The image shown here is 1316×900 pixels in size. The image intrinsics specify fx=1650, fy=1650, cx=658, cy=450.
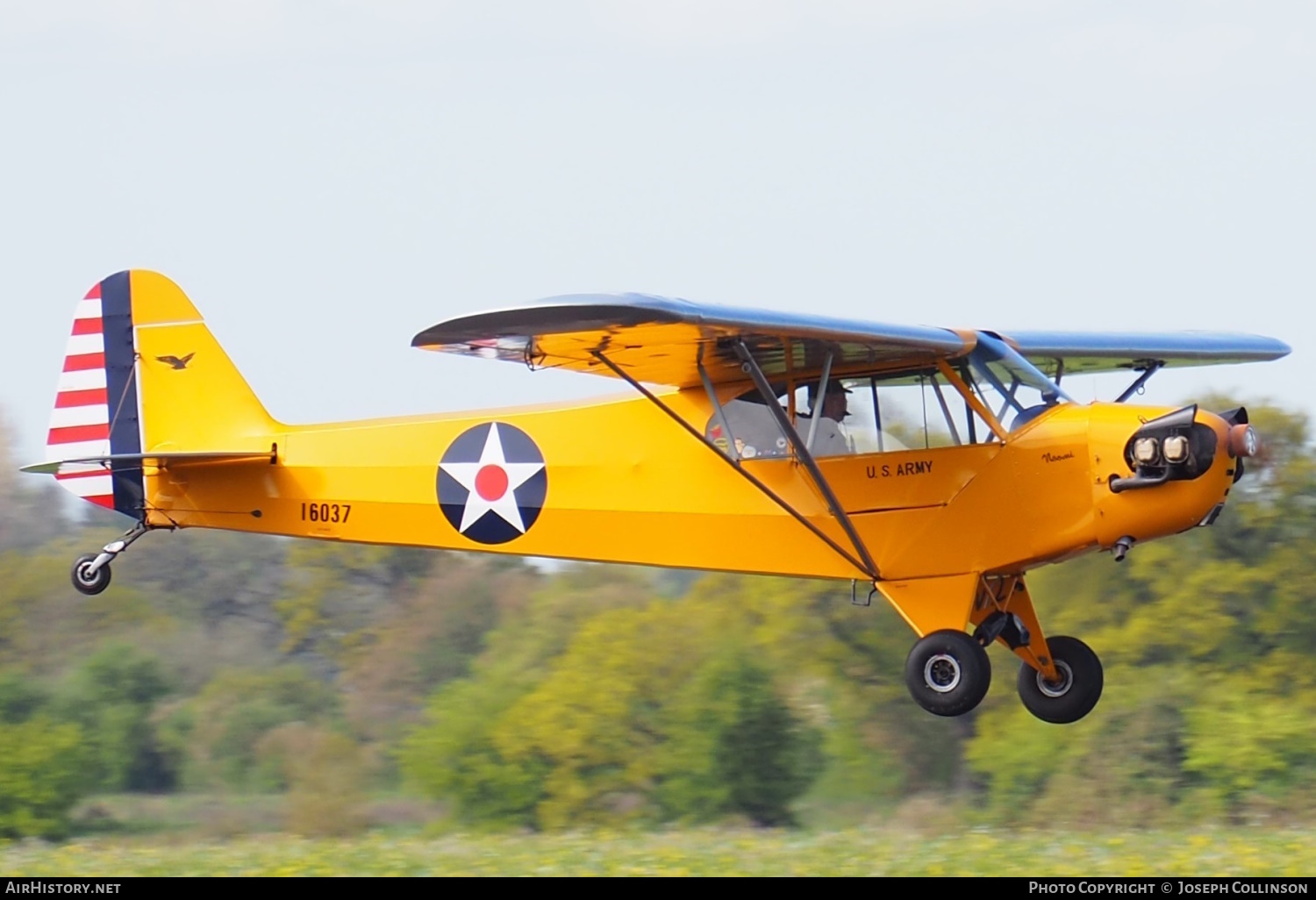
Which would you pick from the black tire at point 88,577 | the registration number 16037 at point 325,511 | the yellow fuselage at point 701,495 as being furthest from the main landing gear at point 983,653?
the black tire at point 88,577

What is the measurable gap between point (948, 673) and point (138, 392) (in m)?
6.77

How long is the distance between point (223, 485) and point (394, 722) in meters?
12.8

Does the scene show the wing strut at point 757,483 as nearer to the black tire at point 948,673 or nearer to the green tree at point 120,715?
the black tire at point 948,673

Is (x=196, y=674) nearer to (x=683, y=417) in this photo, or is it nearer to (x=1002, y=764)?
(x=1002, y=764)

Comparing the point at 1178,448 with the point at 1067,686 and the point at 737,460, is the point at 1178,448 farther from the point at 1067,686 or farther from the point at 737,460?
the point at 737,460

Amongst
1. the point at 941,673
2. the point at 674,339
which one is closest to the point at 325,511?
the point at 674,339

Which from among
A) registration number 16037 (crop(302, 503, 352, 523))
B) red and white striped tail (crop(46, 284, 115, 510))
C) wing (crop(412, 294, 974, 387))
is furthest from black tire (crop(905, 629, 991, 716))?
red and white striped tail (crop(46, 284, 115, 510))

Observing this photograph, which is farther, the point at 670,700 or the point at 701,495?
the point at 670,700

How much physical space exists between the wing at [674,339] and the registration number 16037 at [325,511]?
2.49 m

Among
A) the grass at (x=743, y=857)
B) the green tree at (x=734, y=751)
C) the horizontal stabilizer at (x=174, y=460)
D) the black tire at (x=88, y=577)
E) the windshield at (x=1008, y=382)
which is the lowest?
the green tree at (x=734, y=751)

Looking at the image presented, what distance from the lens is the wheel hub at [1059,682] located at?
36.4 feet

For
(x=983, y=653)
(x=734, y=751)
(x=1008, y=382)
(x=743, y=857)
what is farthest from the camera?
(x=734, y=751)

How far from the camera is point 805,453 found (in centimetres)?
1026

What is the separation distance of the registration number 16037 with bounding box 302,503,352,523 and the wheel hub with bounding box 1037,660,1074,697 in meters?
5.13
